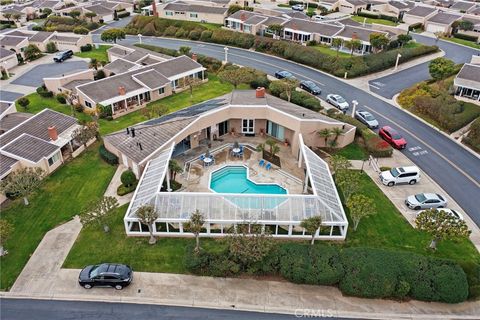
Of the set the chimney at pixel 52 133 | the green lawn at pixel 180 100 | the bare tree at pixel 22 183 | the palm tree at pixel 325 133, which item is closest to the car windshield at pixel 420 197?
the palm tree at pixel 325 133

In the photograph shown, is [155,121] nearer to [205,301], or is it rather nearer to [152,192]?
[152,192]

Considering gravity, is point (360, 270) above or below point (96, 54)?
below

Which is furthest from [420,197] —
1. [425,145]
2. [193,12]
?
[193,12]

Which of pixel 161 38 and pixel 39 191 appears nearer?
pixel 39 191

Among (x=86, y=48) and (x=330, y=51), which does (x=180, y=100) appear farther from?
(x=86, y=48)

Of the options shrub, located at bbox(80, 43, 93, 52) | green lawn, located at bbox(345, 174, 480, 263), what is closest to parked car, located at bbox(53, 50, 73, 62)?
shrub, located at bbox(80, 43, 93, 52)

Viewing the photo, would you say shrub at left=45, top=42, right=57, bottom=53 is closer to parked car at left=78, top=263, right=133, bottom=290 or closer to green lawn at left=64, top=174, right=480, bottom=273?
green lawn at left=64, top=174, right=480, bottom=273

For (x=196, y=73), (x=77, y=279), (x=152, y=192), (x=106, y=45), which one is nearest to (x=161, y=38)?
(x=106, y=45)
